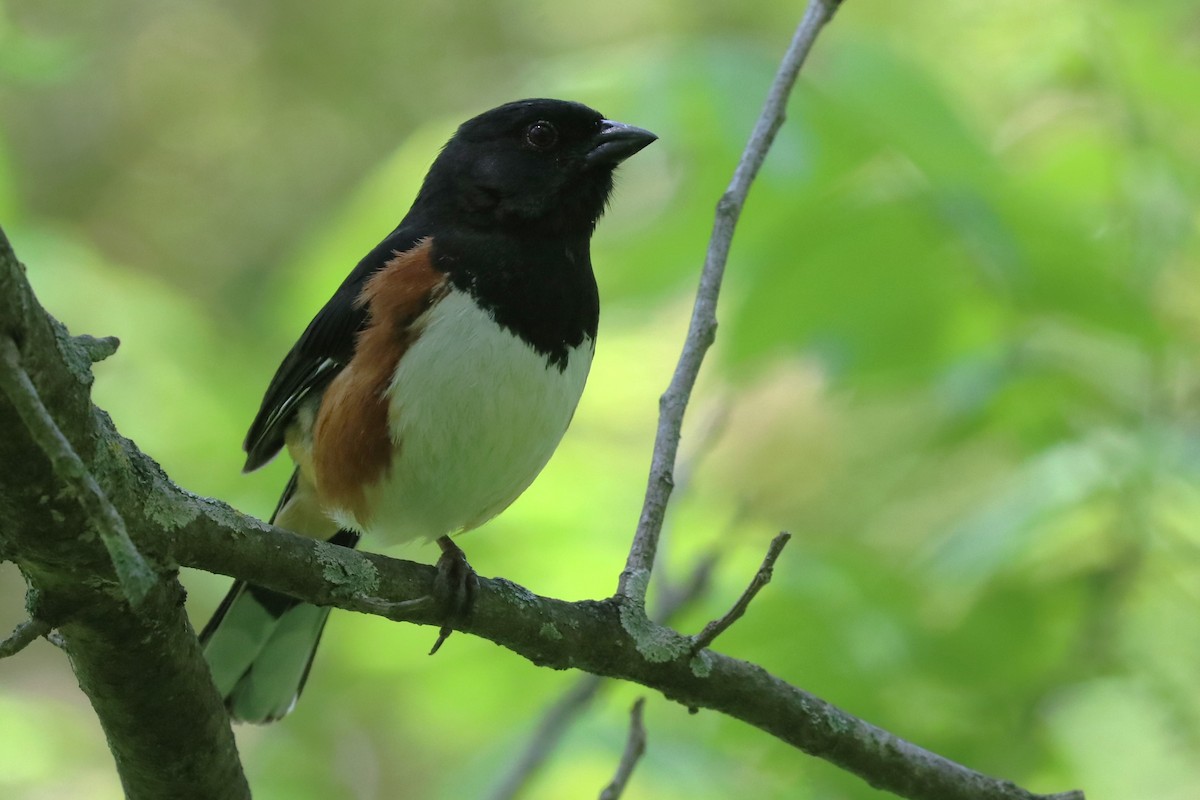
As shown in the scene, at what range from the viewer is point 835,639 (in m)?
3.74

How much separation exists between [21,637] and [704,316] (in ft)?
5.74

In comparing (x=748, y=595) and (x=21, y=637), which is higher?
(x=748, y=595)

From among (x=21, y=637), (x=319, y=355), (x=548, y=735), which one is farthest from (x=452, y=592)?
(x=319, y=355)

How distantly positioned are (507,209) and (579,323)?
1.44 ft

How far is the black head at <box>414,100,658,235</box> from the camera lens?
3848 millimetres

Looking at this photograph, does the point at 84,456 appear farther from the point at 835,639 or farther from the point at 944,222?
the point at 944,222

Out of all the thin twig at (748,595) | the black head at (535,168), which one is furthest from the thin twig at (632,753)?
the black head at (535,168)

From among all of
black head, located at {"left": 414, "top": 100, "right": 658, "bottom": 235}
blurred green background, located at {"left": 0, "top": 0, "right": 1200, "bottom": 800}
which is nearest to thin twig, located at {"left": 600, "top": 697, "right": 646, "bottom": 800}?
blurred green background, located at {"left": 0, "top": 0, "right": 1200, "bottom": 800}

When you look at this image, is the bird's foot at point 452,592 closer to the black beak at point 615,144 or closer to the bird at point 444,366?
the bird at point 444,366

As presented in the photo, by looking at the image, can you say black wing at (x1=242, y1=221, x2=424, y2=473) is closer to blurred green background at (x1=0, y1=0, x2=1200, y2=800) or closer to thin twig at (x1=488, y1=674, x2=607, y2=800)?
blurred green background at (x1=0, y1=0, x2=1200, y2=800)

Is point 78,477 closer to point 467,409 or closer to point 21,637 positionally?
→ point 21,637

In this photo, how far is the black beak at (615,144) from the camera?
12.8 feet

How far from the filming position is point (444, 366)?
3.41 metres

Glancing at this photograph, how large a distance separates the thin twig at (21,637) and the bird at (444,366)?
135 cm
